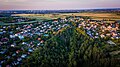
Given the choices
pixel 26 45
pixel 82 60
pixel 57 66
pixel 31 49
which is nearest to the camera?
pixel 57 66

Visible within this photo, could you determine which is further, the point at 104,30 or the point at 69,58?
the point at 104,30

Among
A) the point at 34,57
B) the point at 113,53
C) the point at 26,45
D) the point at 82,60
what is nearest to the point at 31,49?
the point at 26,45

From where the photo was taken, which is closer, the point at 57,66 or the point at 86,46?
the point at 57,66

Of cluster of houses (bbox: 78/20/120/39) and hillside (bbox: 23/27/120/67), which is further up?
cluster of houses (bbox: 78/20/120/39)

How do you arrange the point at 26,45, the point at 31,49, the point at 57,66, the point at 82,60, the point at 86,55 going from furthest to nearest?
1. the point at 26,45
2. the point at 31,49
3. the point at 86,55
4. the point at 82,60
5. the point at 57,66

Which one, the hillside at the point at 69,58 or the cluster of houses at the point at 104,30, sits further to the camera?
the cluster of houses at the point at 104,30

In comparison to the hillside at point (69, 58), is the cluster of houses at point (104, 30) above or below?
above

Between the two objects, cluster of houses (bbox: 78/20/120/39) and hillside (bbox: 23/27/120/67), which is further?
cluster of houses (bbox: 78/20/120/39)

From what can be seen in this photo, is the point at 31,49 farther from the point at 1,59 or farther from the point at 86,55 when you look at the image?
the point at 86,55

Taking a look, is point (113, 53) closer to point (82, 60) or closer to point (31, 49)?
point (82, 60)

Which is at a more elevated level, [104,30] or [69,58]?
[104,30]
